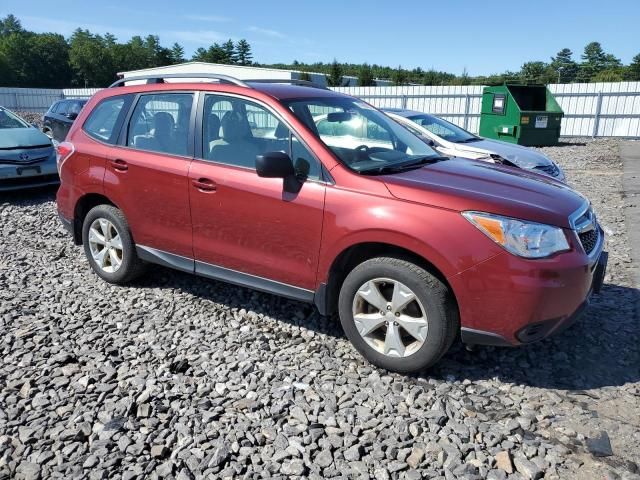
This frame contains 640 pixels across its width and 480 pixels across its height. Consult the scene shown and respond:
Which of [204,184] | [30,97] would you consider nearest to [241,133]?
[204,184]

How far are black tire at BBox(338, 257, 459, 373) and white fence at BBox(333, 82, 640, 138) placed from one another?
19.5 metres

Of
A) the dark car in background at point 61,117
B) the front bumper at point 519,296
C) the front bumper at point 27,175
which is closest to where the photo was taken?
the front bumper at point 519,296

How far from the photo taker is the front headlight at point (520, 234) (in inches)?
115

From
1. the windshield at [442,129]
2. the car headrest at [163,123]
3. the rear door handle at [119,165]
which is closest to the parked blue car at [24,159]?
the rear door handle at [119,165]

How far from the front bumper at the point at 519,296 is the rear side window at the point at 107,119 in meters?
3.38

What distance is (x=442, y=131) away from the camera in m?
9.20

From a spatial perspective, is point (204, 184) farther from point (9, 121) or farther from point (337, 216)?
point (9, 121)

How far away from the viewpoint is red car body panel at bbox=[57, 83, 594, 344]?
2967 mm

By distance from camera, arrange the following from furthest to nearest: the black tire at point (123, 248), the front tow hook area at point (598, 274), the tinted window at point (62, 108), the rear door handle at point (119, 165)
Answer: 1. the tinted window at point (62, 108)
2. the black tire at point (123, 248)
3. the rear door handle at point (119, 165)
4. the front tow hook area at point (598, 274)

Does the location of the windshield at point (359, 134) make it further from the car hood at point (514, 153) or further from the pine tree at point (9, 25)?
the pine tree at point (9, 25)

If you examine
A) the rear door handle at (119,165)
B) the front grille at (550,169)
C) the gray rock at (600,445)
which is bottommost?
the gray rock at (600,445)

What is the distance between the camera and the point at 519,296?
291 cm

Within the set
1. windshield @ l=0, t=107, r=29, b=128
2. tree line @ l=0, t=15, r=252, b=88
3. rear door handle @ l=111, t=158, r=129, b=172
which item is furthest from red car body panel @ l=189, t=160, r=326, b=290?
tree line @ l=0, t=15, r=252, b=88

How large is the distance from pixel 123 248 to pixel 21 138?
18.0 ft
